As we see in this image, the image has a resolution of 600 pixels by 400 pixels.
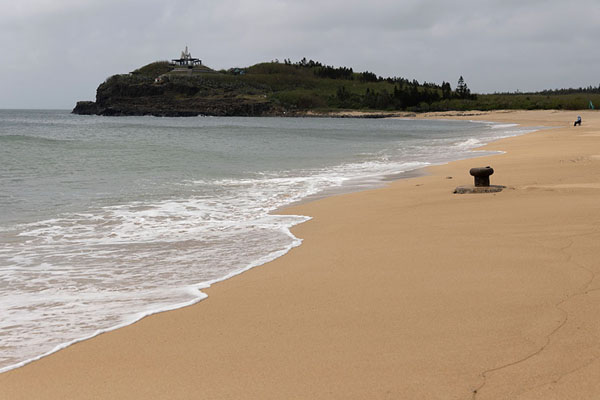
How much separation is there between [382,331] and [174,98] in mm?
179028

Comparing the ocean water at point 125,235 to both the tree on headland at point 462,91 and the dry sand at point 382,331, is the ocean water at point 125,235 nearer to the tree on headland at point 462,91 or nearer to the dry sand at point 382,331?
the dry sand at point 382,331

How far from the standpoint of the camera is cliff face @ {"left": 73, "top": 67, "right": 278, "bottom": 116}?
162250 millimetres

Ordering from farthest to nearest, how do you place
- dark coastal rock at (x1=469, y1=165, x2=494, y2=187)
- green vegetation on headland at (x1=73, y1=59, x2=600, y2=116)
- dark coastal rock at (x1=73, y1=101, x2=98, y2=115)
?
dark coastal rock at (x1=73, y1=101, x2=98, y2=115)
green vegetation on headland at (x1=73, y1=59, x2=600, y2=116)
dark coastal rock at (x1=469, y1=165, x2=494, y2=187)

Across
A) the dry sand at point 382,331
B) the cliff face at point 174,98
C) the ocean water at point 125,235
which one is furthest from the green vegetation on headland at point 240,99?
the dry sand at point 382,331

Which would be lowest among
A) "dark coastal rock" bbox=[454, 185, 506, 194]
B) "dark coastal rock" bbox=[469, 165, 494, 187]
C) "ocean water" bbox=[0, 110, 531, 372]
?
"ocean water" bbox=[0, 110, 531, 372]

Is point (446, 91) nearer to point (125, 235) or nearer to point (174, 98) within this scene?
point (174, 98)

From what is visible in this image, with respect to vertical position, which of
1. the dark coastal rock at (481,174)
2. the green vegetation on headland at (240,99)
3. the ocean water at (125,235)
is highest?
the green vegetation on headland at (240,99)

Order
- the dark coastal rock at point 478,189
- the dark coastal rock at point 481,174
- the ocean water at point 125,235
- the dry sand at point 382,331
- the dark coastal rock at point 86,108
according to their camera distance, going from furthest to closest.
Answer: the dark coastal rock at point 86,108 < the dark coastal rock at point 481,174 < the dark coastal rock at point 478,189 < the ocean water at point 125,235 < the dry sand at point 382,331

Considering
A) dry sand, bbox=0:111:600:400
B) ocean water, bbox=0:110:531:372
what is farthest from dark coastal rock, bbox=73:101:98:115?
dry sand, bbox=0:111:600:400

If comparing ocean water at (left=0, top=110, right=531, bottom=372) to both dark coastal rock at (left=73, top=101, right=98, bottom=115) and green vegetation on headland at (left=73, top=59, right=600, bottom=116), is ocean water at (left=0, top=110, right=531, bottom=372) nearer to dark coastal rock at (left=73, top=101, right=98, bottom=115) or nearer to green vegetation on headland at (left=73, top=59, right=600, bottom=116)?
green vegetation on headland at (left=73, top=59, right=600, bottom=116)

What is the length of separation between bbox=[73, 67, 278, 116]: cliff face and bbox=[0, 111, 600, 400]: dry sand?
157 meters

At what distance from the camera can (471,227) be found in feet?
22.9

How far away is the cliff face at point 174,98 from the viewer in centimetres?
16225

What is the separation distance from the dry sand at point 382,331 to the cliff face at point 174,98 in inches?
6189
